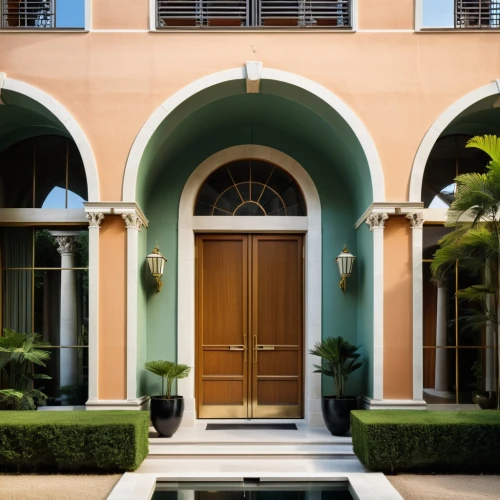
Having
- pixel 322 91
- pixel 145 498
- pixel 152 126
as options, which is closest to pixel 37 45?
pixel 152 126

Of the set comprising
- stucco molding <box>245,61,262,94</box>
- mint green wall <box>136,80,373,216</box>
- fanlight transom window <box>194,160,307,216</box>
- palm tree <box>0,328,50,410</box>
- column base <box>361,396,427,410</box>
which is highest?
stucco molding <box>245,61,262,94</box>

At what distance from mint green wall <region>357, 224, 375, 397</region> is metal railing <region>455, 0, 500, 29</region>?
3.60m

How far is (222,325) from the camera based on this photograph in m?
12.6

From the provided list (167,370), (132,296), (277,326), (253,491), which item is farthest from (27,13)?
(253,491)

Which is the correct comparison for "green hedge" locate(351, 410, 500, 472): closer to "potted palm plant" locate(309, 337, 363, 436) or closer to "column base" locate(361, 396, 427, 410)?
"column base" locate(361, 396, 427, 410)

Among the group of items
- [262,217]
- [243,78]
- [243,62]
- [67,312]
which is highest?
[243,62]

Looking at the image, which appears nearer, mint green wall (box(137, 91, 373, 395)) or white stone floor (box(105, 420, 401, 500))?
white stone floor (box(105, 420, 401, 500))

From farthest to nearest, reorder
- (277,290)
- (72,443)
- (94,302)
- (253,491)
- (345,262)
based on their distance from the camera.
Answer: (277,290), (345,262), (94,302), (72,443), (253,491)

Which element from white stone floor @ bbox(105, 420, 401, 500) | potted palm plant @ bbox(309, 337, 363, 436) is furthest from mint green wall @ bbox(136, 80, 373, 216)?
white stone floor @ bbox(105, 420, 401, 500)

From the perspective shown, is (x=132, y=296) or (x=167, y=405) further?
(x=167, y=405)

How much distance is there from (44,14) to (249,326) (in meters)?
6.00

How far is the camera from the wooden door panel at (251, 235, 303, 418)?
1250 centimetres

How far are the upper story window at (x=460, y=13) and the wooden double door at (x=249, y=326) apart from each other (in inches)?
163

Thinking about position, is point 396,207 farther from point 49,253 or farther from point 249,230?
point 49,253
